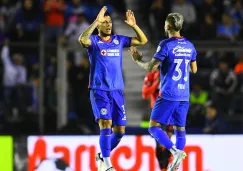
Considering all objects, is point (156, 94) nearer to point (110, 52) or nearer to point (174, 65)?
point (174, 65)

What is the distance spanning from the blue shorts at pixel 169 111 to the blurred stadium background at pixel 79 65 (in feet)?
8.30

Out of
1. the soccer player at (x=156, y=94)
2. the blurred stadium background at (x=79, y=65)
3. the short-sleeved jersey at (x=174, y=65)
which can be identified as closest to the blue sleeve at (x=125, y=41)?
the short-sleeved jersey at (x=174, y=65)

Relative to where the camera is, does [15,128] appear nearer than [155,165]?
No

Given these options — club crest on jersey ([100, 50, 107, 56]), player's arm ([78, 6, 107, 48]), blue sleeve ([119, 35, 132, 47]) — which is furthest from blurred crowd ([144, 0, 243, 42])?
player's arm ([78, 6, 107, 48])

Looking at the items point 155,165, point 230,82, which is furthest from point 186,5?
point 155,165

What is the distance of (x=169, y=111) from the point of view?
12211mm

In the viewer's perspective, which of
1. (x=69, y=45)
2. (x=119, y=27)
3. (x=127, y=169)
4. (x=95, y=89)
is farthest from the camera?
(x=119, y=27)

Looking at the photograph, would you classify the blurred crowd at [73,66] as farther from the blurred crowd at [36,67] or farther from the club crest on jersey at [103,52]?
the club crest on jersey at [103,52]

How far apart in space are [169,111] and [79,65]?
19.9 feet

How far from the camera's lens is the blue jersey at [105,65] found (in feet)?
39.2

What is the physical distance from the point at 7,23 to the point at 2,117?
2566 millimetres

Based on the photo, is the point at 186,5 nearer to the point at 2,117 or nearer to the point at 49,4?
the point at 49,4

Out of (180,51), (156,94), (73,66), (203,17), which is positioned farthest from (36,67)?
(180,51)

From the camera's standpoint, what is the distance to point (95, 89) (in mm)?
11977
